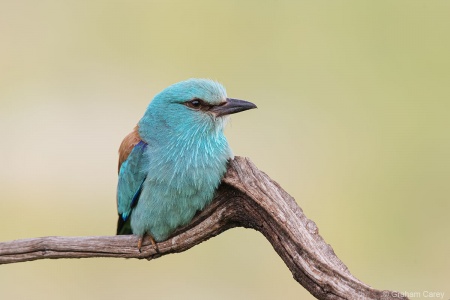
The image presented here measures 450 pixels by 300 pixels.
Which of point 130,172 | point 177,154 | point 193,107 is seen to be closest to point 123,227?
point 130,172

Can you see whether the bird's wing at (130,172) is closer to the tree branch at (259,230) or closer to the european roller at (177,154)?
the european roller at (177,154)

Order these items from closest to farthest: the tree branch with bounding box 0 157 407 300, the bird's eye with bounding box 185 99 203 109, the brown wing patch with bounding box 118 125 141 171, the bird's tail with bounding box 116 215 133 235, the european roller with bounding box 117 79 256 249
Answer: the tree branch with bounding box 0 157 407 300 < the european roller with bounding box 117 79 256 249 < the bird's eye with bounding box 185 99 203 109 < the brown wing patch with bounding box 118 125 141 171 < the bird's tail with bounding box 116 215 133 235

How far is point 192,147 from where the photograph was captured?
3.68m

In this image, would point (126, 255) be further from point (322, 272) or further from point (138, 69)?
point (138, 69)

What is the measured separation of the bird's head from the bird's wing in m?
0.14

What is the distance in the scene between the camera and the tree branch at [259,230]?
306 cm

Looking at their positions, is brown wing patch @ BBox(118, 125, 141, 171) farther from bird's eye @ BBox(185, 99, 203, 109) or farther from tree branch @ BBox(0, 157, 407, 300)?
tree branch @ BBox(0, 157, 407, 300)

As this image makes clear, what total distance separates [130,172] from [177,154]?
0.84 ft

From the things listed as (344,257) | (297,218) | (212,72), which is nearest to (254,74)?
(212,72)

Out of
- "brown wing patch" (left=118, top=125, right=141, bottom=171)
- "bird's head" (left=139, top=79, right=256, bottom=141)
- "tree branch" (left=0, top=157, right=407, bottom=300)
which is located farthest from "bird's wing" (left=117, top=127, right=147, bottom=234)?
"tree branch" (left=0, top=157, right=407, bottom=300)

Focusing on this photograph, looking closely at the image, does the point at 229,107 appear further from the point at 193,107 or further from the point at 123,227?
the point at 123,227

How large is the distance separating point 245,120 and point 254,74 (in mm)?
590

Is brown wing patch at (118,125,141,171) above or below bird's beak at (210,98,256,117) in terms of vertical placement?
below

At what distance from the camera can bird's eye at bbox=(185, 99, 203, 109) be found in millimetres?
3691
